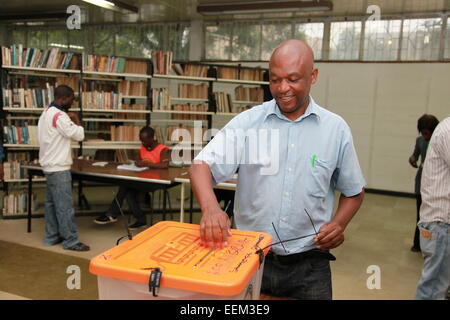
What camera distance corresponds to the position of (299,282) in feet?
5.01

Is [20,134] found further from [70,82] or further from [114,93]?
[114,93]

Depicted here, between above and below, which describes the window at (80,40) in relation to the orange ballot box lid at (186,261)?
above

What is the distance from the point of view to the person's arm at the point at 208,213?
117cm

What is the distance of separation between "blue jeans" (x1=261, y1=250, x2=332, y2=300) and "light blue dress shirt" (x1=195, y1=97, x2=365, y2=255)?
0.18 ft

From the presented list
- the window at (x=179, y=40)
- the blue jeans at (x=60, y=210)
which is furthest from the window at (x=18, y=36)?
the blue jeans at (x=60, y=210)

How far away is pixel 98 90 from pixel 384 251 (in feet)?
15.6

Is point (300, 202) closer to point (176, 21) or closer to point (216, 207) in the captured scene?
point (216, 207)

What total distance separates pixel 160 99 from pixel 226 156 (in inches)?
212

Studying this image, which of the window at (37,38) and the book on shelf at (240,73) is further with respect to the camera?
the window at (37,38)

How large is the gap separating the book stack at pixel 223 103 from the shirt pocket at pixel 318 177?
5762 millimetres

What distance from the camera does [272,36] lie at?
9289 mm

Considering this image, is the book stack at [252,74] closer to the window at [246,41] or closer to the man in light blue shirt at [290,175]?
the window at [246,41]

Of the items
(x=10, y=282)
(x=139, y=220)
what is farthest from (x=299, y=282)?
(x=139, y=220)

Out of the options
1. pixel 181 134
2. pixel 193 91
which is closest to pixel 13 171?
pixel 181 134
